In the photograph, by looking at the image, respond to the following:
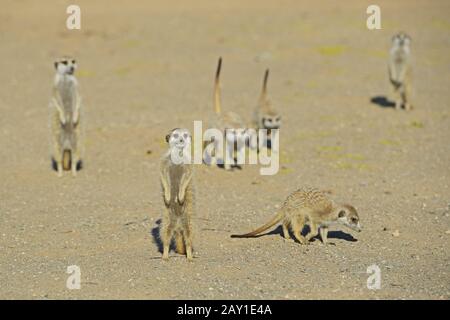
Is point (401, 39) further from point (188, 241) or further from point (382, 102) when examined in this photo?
point (188, 241)

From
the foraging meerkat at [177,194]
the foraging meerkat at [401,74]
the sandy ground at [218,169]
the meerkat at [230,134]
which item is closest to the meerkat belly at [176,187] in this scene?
the foraging meerkat at [177,194]

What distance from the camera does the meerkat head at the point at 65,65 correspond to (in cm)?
980

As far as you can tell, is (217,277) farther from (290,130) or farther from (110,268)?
(290,130)

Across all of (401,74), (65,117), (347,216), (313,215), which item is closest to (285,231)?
(313,215)

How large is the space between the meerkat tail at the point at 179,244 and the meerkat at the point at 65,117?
3.46 m

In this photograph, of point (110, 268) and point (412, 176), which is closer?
point (110, 268)

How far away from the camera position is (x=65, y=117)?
32.3 ft

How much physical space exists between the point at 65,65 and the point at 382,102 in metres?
5.91

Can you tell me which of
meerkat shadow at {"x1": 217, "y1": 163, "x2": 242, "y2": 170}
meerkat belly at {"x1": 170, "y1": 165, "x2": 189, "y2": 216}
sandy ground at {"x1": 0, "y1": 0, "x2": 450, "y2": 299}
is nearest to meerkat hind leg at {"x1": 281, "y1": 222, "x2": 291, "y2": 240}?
sandy ground at {"x1": 0, "y1": 0, "x2": 450, "y2": 299}

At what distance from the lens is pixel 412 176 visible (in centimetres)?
974

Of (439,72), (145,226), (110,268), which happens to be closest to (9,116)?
(145,226)

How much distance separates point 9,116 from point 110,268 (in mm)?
6930
